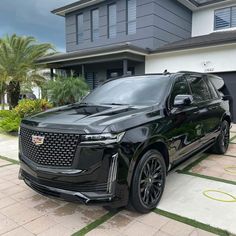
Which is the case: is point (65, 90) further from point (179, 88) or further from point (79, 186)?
point (79, 186)

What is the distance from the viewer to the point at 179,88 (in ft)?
13.2

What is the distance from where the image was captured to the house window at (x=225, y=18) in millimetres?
13492

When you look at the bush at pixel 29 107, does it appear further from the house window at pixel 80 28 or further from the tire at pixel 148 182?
the tire at pixel 148 182

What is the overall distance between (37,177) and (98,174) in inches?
30.9

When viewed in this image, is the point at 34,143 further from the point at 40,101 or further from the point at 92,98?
the point at 40,101

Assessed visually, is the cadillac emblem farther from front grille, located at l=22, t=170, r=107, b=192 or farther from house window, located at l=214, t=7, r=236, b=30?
house window, located at l=214, t=7, r=236, b=30

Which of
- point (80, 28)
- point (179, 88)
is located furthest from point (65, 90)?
point (179, 88)

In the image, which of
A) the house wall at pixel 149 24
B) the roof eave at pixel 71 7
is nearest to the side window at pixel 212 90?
the house wall at pixel 149 24

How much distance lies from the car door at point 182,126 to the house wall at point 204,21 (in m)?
11.7

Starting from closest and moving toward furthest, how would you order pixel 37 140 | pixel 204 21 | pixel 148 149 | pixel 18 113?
pixel 37 140, pixel 148 149, pixel 18 113, pixel 204 21

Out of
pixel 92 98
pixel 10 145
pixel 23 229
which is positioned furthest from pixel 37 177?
pixel 10 145

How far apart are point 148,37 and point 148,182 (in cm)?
1058

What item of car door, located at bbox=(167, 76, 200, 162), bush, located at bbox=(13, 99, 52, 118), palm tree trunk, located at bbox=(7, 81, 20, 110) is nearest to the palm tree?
palm tree trunk, located at bbox=(7, 81, 20, 110)

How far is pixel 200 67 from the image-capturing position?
11023 mm
